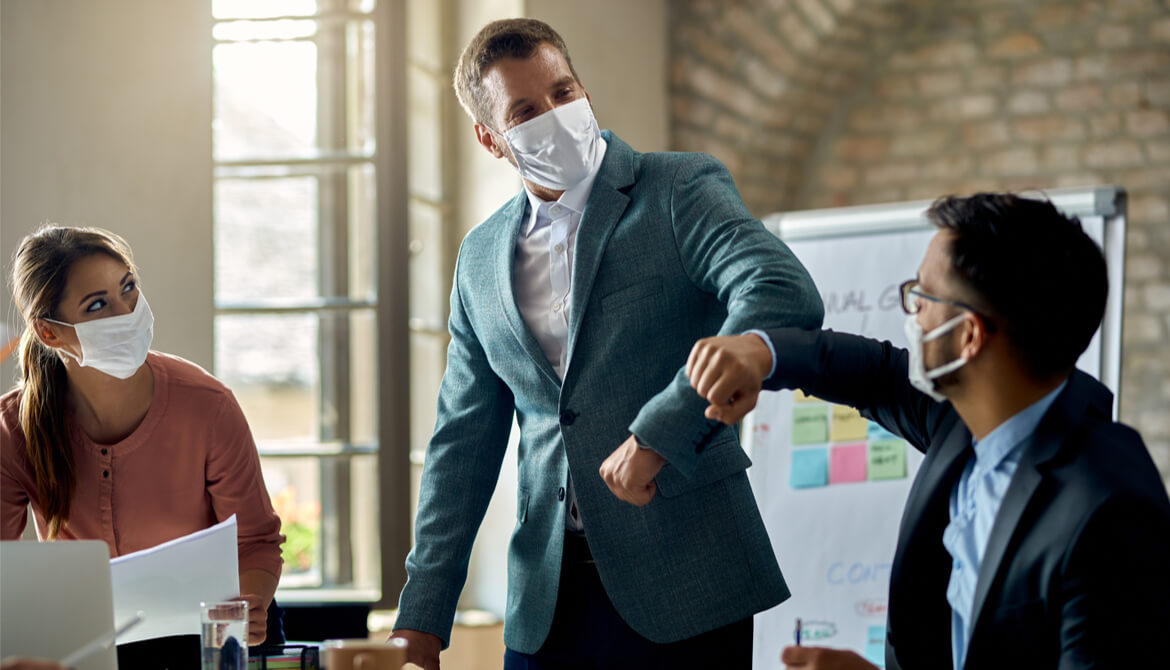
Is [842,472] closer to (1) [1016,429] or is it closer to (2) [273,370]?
(1) [1016,429]

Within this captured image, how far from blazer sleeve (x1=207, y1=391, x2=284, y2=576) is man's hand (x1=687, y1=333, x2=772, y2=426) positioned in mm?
866

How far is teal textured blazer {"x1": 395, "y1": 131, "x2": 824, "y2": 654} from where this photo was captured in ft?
4.43

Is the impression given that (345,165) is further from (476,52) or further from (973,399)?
(973,399)

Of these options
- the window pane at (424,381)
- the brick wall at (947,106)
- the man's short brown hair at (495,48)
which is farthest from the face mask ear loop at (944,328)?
the brick wall at (947,106)

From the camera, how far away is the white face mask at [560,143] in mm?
1491

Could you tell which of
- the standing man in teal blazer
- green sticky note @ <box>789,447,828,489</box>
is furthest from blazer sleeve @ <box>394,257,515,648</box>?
green sticky note @ <box>789,447,828,489</box>

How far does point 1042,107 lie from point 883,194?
675mm

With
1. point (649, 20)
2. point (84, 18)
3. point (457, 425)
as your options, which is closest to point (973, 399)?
point (457, 425)

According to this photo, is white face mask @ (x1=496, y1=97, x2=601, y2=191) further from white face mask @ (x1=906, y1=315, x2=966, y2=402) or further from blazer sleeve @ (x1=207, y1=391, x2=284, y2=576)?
blazer sleeve @ (x1=207, y1=391, x2=284, y2=576)

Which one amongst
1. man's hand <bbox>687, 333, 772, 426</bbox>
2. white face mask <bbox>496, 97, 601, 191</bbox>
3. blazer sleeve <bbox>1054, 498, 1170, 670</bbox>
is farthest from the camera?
white face mask <bbox>496, 97, 601, 191</bbox>

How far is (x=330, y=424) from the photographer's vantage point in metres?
3.13

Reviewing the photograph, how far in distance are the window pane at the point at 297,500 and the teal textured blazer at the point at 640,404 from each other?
1.66 meters

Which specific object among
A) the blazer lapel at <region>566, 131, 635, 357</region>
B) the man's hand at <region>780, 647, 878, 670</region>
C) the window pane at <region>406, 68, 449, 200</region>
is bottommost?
the man's hand at <region>780, 647, 878, 670</region>

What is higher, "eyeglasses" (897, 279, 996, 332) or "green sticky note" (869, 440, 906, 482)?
"eyeglasses" (897, 279, 996, 332)
